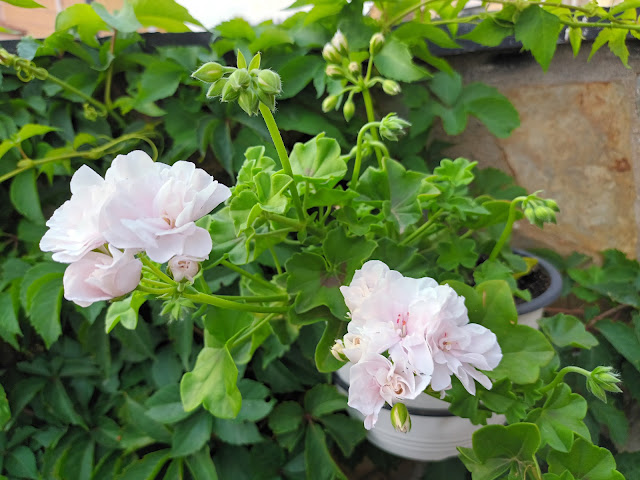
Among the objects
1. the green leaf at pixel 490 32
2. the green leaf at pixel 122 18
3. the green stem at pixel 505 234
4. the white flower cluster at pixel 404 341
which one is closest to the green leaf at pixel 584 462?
the white flower cluster at pixel 404 341

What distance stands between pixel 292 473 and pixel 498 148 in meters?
0.70

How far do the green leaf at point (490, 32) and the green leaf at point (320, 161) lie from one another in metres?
0.35

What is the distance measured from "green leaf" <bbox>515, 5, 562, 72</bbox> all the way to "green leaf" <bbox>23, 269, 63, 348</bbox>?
2.59 ft

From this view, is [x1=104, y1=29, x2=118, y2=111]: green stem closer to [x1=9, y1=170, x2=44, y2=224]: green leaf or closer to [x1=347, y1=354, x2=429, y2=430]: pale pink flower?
[x1=9, y1=170, x2=44, y2=224]: green leaf

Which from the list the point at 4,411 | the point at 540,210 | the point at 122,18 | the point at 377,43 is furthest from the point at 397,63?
the point at 4,411

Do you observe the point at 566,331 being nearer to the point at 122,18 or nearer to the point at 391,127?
the point at 391,127

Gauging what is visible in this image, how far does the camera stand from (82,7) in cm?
75

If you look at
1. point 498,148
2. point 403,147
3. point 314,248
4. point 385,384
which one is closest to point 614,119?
point 498,148

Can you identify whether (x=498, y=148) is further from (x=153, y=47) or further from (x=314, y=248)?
(x=153, y=47)

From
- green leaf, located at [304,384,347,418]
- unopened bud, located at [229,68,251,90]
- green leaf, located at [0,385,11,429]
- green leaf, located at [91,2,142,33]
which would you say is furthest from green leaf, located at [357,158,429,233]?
green leaf, located at [0,385,11,429]

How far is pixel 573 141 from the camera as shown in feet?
2.86

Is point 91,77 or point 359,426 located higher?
point 91,77

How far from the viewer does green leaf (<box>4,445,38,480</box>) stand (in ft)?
2.75

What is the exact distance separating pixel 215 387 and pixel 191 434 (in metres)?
0.27
